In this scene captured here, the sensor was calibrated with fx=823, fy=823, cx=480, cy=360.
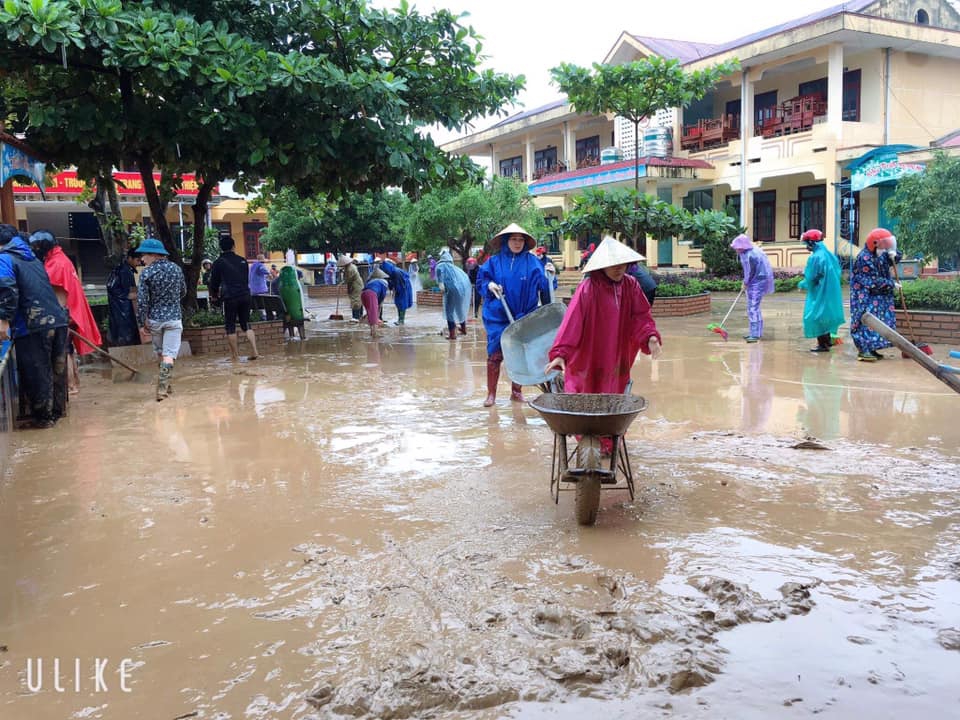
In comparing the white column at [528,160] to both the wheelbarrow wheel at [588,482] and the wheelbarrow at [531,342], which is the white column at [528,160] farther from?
the wheelbarrow wheel at [588,482]

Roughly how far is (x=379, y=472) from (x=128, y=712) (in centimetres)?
287

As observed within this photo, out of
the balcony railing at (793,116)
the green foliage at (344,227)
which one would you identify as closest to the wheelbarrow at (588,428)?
the balcony railing at (793,116)

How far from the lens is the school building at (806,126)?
22.6 metres

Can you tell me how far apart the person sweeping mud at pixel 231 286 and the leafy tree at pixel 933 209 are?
1332 centimetres

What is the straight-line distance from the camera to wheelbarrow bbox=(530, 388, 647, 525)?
13.4 ft

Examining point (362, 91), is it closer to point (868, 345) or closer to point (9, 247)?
point (9, 247)

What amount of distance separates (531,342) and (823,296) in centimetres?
589

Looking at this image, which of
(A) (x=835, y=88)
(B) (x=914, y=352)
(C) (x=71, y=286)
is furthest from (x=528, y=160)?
(B) (x=914, y=352)

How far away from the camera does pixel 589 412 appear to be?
4.23 metres

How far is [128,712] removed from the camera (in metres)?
2.65

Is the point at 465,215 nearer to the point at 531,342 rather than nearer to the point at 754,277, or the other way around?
the point at 754,277

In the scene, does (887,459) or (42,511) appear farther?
(887,459)

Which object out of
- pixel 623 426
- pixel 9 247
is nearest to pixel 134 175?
pixel 9 247

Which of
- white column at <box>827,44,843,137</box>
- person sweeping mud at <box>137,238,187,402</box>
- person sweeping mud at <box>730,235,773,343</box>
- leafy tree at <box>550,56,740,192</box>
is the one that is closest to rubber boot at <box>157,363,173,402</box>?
person sweeping mud at <box>137,238,187,402</box>
